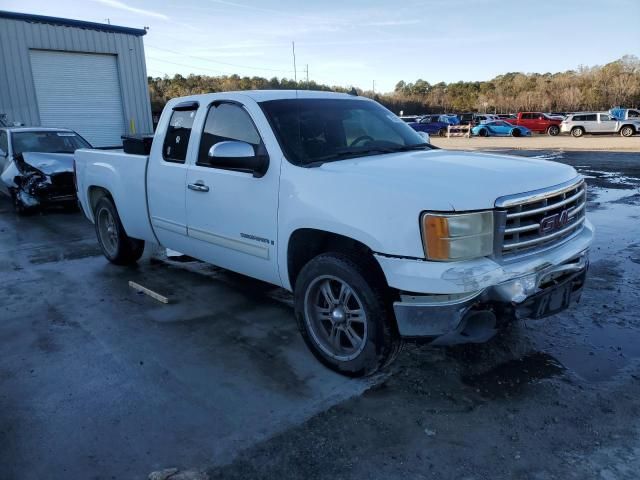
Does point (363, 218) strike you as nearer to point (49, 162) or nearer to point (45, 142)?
point (49, 162)

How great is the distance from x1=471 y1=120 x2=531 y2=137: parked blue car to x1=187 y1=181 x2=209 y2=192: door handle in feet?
117

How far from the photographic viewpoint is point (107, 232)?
6.54 m

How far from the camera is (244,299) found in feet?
16.8

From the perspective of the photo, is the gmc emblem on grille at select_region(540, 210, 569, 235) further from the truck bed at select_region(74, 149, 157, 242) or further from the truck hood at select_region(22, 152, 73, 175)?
the truck hood at select_region(22, 152, 73, 175)

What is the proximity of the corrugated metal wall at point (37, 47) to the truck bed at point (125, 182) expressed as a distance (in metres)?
14.6

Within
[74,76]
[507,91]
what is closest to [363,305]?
[74,76]

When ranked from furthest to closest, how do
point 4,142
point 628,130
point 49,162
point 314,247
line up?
1. point 628,130
2. point 4,142
3. point 49,162
4. point 314,247

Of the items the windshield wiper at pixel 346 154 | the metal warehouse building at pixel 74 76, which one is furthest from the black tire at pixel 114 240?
the metal warehouse building at pixel 74 76

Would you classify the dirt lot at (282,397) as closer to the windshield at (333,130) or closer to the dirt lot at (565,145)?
the windshield at (333,130)

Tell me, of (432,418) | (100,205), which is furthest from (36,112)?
(432,418)


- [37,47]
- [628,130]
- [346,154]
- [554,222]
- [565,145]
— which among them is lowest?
[565,145]

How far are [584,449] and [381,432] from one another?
106 centimetres

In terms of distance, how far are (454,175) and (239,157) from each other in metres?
1.55

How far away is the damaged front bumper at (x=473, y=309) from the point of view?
295cm
